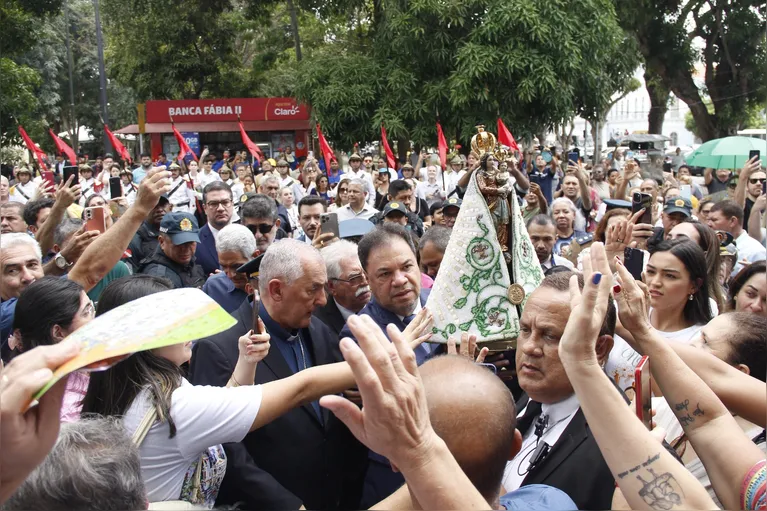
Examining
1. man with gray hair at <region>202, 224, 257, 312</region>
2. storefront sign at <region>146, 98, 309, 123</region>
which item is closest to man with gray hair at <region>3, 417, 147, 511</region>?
man with gray hair at <region>202, 224, 257, 312</region>

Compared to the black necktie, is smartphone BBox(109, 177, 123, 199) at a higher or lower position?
higher

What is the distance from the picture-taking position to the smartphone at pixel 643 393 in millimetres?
2070

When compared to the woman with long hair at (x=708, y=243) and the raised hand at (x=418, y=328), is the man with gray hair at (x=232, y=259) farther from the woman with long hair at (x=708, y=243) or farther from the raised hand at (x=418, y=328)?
the woman with long hair at (x=708, y=243)

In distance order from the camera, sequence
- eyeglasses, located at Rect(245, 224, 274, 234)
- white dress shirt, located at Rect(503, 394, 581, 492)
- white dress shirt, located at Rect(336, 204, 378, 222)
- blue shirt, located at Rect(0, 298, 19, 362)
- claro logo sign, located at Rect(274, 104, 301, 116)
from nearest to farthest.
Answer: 1. white dress shirt, located at Rect(503, 394, 581, 492)
2. blue shirt, located at Rect(0, 298, 19, 362)
3. eyeglasses, located at Rect(245, 224, 274, 234)
4. white dress shirt, located at Rect(336, 204, 378, 222)
5. claro logo sign, located at Rect(274, 104, 301, 116)

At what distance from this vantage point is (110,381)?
8.11 ft

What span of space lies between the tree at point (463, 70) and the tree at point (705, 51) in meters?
4.61

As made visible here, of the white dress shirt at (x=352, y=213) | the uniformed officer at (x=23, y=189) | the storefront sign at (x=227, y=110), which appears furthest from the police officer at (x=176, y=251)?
the storefront sign at (x=227, y=110)

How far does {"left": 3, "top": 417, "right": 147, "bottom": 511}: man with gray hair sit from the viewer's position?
1.79 m

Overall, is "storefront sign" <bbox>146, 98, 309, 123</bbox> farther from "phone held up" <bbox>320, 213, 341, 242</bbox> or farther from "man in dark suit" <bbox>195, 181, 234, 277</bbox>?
"phone held up" <bbox>320, 213, 341, 242</bbox>

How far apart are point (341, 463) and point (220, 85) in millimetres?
30065

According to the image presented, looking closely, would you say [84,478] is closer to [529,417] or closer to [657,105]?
[529,417]

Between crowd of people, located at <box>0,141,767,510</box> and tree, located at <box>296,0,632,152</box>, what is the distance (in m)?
13.9

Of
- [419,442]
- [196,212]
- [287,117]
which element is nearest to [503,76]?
[196,212]

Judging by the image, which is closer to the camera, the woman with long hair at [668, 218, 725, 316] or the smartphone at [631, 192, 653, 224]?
the smartphone at [631, 192, 653, 224]
